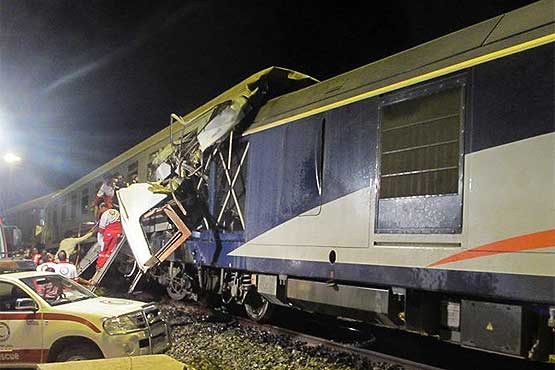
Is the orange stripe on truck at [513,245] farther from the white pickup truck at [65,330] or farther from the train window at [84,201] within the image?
the train window at [84,201]

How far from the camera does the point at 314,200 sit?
6977mm

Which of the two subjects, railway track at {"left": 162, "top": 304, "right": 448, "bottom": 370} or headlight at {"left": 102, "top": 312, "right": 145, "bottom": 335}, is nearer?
headlight at {"left": 102, "top": 312, "right": 145, "bottom": 335}

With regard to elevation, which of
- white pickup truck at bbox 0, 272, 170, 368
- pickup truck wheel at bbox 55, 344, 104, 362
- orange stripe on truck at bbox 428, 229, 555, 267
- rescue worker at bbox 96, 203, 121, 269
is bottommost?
pickup truck wheel at bbox 55, 344, 104, 362

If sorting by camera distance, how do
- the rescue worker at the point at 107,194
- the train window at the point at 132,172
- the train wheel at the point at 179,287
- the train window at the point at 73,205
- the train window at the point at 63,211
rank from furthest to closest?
the train window at the point at 63,211
the train window at the point at 73,205
the train window at the point at 132,172
the rescue worker at the point at 107,194
the train wheel at the point at 179,287

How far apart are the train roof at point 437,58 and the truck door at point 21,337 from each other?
13.2 ft

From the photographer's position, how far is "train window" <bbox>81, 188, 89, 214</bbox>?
2033 cm

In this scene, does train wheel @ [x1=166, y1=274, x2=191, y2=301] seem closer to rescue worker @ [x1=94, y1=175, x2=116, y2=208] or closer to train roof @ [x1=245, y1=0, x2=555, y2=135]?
rescue worker @ [x1=94, y1=175, x2=116, y2=208]

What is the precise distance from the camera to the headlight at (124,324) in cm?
594

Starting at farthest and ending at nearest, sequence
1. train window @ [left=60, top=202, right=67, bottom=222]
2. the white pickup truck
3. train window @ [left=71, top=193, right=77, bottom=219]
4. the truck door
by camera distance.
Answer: train window @ [left=60, top=202, right=67, bottom=222] < train window @ [left=71, top=193, right=77, bottom=219] < the truck door < the white pickup truck

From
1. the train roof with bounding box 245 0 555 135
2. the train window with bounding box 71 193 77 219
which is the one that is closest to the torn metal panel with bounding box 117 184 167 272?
the train roof with bounding box 245 0 555 135

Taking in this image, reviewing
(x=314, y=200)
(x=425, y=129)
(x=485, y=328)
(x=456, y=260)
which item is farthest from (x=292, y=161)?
(x=485, y=328)

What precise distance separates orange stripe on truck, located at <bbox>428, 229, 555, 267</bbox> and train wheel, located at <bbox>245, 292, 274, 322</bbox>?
454 centimetres

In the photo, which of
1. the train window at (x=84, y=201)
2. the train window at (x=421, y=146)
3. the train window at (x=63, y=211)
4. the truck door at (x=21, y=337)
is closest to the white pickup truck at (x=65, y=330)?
the truck door at (x=21, y=337)

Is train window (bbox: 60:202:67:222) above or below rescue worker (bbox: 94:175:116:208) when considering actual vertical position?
below
